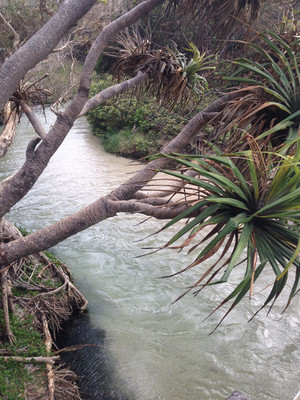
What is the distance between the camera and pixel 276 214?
172 cm

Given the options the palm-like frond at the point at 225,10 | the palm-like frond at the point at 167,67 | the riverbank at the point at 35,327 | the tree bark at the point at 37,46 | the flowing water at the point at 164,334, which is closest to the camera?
the tree bark at the point at 37,46

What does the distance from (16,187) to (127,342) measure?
107 inches

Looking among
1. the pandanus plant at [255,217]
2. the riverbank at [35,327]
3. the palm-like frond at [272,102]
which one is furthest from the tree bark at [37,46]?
the riverbank at [35,327]

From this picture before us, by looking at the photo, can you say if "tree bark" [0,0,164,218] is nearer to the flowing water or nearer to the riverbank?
the riverbank

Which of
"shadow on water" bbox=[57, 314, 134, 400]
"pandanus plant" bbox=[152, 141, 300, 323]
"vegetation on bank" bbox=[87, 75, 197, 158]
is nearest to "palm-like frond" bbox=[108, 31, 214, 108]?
"pandanus plant" bbox=[152, 141, 300, 323]

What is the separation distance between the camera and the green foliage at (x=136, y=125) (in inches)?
492

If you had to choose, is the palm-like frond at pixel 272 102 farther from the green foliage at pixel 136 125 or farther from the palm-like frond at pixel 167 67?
the green foliage at pixel 136 125

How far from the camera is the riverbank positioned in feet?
Result: 10.3

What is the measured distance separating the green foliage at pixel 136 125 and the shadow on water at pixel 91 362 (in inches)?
319

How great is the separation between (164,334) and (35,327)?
181 cm

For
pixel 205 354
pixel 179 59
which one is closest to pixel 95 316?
pixel 205 354

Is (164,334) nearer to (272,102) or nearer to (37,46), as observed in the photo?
(272,102)

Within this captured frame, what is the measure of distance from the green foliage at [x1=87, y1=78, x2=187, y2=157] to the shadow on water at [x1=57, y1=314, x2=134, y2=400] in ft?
26.6

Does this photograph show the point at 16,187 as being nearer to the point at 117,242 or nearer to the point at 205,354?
the point at 205,354
